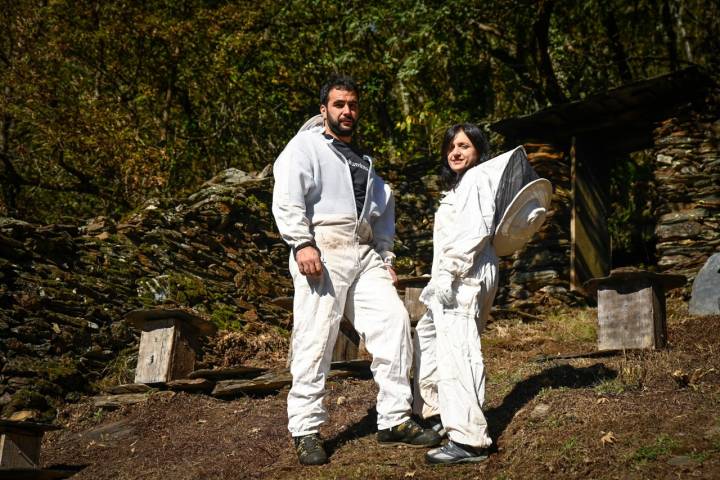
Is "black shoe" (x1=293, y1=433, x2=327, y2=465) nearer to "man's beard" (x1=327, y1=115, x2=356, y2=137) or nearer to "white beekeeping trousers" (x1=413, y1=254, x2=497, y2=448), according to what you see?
"white beekeeping trousers" (x1=413, y1=254, x2=497, y2=448)

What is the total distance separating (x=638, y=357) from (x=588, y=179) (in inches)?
193

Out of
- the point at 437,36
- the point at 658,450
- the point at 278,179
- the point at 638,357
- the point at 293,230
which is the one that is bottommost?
the point at 658,450

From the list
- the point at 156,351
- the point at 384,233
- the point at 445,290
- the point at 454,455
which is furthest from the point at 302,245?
the point at 156,351

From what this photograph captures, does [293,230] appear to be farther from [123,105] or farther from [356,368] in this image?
[123,105]

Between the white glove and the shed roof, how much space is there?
5821 mm

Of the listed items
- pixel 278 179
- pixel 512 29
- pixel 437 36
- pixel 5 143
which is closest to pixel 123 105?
pixel 5 143

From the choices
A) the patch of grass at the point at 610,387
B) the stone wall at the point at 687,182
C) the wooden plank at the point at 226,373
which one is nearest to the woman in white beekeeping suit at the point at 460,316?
the patch of grass at the point at 610,387

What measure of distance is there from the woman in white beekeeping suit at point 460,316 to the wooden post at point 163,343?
2.54 metres

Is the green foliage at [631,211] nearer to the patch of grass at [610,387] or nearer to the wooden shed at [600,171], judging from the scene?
the wooden shed at [600,171]

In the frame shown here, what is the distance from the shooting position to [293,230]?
4.28 meters

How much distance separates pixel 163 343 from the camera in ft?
20.3

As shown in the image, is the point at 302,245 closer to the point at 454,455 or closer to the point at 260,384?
the point at 454,455

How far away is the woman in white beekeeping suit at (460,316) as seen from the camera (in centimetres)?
386

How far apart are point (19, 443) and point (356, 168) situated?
254 cm
